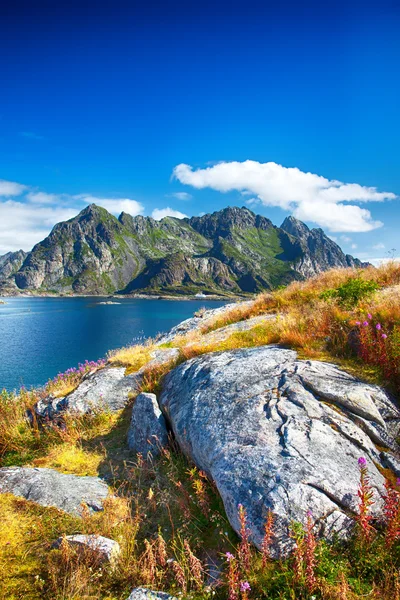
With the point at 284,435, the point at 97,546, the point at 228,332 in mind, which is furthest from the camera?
the point at 228,332

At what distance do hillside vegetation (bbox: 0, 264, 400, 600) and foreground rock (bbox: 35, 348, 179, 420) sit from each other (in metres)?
0.33

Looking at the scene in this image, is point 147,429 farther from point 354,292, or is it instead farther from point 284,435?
point 354,292

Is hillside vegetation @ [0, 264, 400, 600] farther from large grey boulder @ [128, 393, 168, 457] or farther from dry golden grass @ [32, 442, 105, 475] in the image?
large grey boulder @ [128, 393, 168, 457]

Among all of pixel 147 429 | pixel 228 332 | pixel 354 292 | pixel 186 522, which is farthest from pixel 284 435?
pixel 228 332

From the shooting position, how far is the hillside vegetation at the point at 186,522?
3.38 m

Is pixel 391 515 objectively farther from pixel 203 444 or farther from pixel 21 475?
pixel 21 475

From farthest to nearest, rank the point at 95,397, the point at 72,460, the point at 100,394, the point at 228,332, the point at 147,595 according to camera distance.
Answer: the point at 228,332 → the point at 100,394 → the point at 95,397 → the point at 72,460 → the point at 147,595

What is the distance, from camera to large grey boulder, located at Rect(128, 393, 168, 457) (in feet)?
23.0

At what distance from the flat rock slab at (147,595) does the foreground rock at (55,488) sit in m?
1.76

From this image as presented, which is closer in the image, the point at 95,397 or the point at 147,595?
the point at 147,595

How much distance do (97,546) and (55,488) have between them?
2069 millimetres

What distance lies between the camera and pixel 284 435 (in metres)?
4.83

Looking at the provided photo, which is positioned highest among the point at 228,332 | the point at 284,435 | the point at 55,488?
the point at 228,332

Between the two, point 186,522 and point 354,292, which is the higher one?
point 354,292
